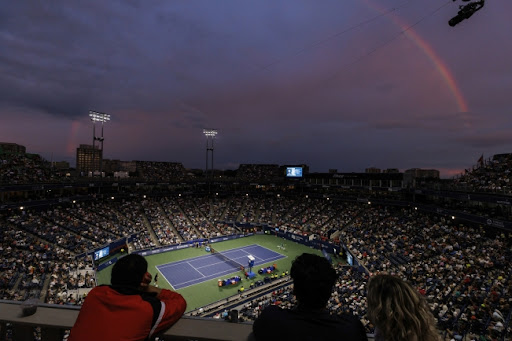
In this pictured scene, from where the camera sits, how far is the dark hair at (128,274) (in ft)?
8.29

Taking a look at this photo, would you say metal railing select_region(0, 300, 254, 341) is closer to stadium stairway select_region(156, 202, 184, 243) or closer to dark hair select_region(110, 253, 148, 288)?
dark hair select_region(110, 253, 148, 288)

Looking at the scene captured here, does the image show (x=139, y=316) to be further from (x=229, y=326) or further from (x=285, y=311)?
(x=285, y=311)

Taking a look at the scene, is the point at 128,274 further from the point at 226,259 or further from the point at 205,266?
the point at 226,259

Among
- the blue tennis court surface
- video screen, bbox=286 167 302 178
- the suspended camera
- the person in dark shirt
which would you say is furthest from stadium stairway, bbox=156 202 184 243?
the person in dark shirt

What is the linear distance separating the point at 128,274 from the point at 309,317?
176 cm

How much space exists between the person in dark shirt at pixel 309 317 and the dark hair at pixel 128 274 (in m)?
1.29

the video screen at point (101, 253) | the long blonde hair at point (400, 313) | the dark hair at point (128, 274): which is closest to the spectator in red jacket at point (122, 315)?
the dark hair at point (128, 274)

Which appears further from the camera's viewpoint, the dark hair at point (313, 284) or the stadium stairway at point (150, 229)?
the stadium stairway at point (150, 229)

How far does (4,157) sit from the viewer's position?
3578cm

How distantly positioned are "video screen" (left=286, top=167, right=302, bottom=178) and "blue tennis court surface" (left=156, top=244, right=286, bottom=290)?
2611cm

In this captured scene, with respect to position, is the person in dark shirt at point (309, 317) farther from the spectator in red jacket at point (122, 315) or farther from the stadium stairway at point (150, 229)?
the stadium stairway at point (150, 229)

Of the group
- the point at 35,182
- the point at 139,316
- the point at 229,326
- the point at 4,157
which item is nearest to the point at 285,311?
the point at 229,326

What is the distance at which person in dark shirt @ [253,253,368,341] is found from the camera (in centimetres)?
174

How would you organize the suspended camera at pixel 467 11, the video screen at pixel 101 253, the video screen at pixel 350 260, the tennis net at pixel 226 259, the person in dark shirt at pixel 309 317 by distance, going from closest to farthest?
the person in dark shirt at pixel 309 317
the suspended camera at pixel 467 11
the video screen at pixel 101 253
the video screen at pixel 350 260
the tennis net at pixel 226 259
